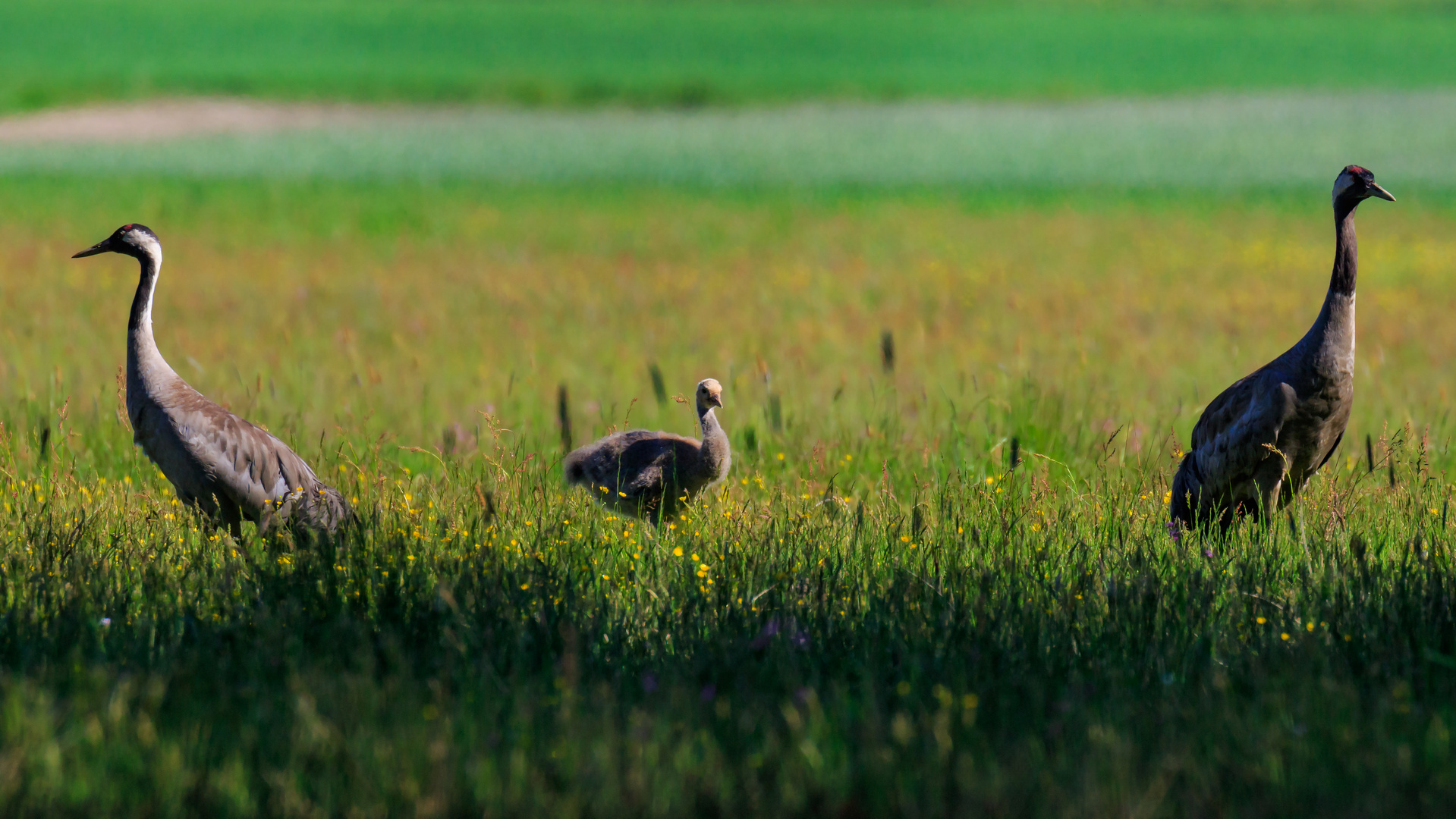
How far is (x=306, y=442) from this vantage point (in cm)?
872

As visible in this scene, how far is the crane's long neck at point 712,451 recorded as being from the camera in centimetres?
717

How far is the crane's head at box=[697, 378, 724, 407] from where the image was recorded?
7.33 meters

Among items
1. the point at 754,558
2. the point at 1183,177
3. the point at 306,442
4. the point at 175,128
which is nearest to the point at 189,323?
the point at 306,442

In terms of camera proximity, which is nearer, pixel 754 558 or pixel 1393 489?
pixel 754 558

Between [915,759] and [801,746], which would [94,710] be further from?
[915,759]

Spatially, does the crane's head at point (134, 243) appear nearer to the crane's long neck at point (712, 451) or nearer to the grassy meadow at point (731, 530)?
the grassy meadow at point (731, 530)

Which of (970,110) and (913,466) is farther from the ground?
(970,110)

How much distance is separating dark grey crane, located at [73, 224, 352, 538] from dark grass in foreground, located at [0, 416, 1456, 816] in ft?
0.85

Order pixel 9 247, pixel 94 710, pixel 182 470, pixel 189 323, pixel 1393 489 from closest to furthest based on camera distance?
pixel 94 710
pixel 182 470
pixel 1393 489
pixel 189 323
pixel 9 247

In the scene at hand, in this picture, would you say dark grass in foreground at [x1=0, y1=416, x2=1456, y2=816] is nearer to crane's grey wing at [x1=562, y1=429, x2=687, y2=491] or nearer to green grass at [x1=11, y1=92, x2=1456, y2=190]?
crane's grey wing at [x1=562, y1=429, x2=687, y2=491]

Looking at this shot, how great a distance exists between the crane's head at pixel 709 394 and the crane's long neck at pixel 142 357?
2639 mm

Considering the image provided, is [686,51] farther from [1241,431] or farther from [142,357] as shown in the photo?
[1241,431]

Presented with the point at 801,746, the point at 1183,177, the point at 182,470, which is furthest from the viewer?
the point at 1183,177

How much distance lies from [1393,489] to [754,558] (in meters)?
3.50
